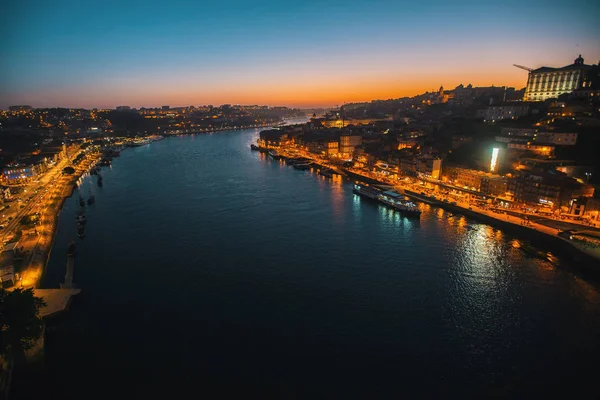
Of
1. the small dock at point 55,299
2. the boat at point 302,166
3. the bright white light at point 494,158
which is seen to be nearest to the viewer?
the small dock at point 55,299

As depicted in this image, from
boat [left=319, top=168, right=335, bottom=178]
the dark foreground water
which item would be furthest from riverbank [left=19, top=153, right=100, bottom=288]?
boat [left=319, top=168, right=335, bottom=178]

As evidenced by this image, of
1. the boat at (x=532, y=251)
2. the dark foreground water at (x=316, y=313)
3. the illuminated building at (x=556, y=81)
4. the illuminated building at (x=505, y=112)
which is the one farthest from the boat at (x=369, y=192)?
the illuminated building at (x=556, y=81)

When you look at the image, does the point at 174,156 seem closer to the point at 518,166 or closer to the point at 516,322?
the point at 518,166

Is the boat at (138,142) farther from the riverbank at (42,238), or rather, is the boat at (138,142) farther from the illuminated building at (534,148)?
the illuminated building at (534,148)

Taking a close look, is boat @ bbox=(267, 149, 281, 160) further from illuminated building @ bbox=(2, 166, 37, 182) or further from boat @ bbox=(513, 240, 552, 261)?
boat @ bbox=(513, 240, 552, 261)

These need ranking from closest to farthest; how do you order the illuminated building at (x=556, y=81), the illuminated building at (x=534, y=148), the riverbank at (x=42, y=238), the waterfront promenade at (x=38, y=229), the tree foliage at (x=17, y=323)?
the tree foliage at (x=17, y=323), the riverbank at (x=42, y=238), the waterfront promenade at (x=38, y=229), the illuminated building at (x=534, y=148), the illuminated building at (x=556, y=81)

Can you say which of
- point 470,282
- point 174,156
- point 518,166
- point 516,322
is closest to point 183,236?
point 470,282

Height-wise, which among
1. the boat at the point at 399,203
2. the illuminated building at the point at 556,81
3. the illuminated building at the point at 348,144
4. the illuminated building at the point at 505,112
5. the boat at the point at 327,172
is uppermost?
the illuminated building at the point at 556,81
